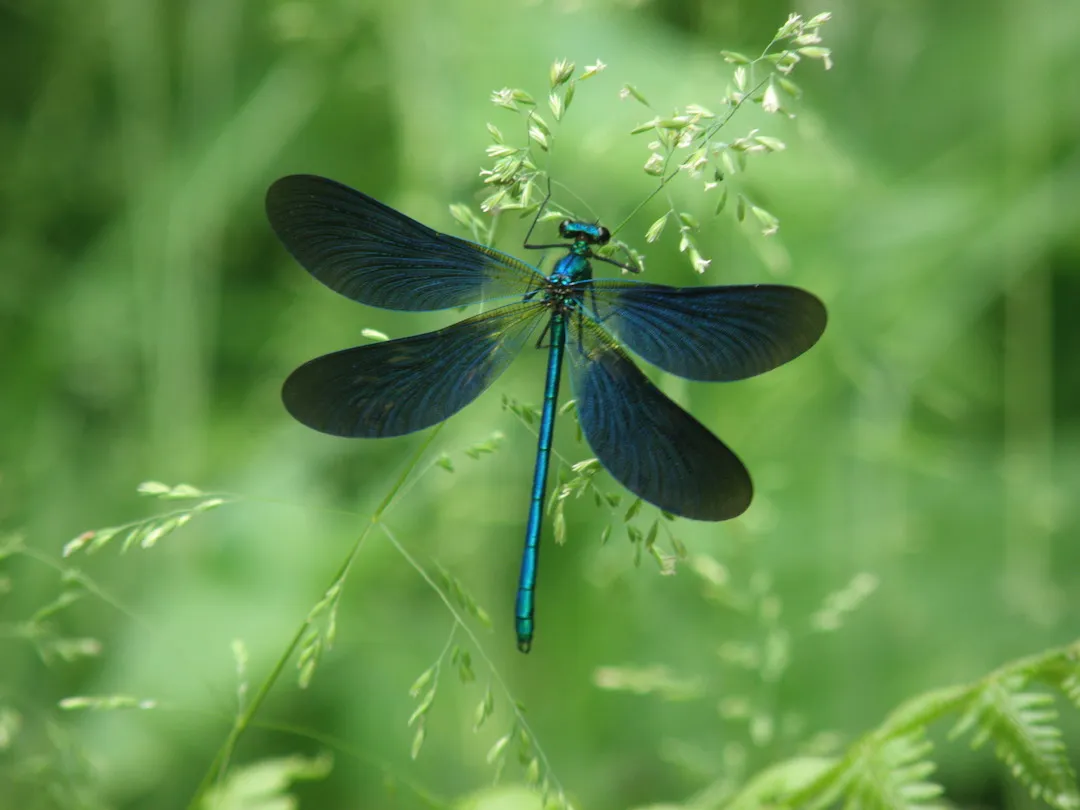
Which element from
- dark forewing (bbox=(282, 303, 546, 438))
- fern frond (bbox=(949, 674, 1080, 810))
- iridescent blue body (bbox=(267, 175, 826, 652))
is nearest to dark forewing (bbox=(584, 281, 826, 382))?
iridescent blue body (bbox=(267, 175, 826, 652))

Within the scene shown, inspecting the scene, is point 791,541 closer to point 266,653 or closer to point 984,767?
point 984,767

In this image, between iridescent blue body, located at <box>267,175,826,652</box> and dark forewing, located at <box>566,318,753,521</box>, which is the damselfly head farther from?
dark forewing, located at <box>566,318,753,521</box>

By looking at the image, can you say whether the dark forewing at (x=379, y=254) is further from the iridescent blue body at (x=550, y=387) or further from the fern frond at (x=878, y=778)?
the fern frond at (x=878, y=778)

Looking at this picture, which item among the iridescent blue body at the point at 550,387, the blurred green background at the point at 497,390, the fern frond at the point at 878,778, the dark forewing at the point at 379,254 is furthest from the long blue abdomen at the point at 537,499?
the blurred green background at the point at 497,390

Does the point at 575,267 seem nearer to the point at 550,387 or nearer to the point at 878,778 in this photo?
the point at 550,387

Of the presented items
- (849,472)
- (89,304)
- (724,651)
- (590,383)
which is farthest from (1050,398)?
(89,304)

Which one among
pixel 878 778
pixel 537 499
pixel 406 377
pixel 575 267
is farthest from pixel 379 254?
pixel 878 778
